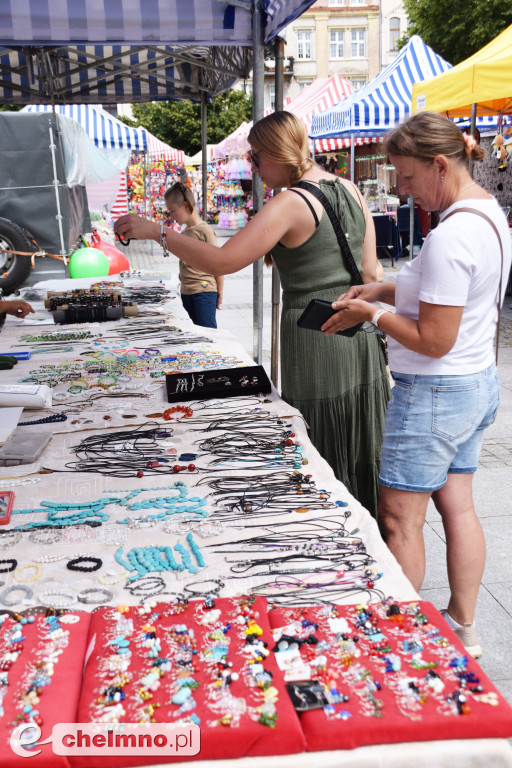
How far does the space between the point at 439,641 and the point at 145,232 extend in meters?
1.82

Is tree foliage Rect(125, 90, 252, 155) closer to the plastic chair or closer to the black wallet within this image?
the plastic chair

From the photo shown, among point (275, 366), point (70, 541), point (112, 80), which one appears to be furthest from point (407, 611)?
point (112, 80)

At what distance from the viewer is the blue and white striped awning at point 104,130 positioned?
15.4m

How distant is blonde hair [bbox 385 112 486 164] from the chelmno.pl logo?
1454mm

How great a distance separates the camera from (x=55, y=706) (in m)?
1.06

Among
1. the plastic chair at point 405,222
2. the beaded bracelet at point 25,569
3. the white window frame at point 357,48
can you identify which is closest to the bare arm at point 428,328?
the beaded bracelet at point 25,569

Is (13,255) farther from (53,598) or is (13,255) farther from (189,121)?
(189,121)

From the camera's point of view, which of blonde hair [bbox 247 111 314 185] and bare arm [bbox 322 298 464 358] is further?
blonde hair [bbox 247 111 314 185]

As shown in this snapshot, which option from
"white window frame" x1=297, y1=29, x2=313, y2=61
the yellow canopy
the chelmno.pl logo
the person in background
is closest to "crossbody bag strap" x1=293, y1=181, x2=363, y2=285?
the chelmno.pl logo

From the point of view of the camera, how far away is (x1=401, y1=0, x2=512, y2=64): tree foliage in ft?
66.1

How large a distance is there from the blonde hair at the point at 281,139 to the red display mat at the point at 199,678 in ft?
5.34

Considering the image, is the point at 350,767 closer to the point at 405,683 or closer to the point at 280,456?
the point at 405,683

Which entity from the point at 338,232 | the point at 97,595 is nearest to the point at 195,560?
the point at 97,595

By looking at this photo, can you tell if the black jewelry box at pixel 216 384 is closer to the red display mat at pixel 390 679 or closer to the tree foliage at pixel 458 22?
the red display mat at pixel 390 679
